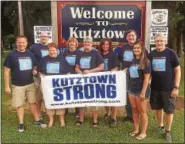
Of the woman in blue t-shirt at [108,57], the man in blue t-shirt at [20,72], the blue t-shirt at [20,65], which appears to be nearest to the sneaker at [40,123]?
the man in blue t-shirt at [20,72]

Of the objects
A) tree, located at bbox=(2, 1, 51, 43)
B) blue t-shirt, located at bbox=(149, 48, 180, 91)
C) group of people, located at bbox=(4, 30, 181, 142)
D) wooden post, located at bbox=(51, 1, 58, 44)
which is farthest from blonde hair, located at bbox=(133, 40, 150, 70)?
tree, located at bbox=(2, 1, 51, 43)

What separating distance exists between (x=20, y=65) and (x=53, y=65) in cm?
59

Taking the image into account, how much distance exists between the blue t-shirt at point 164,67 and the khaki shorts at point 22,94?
225 cm

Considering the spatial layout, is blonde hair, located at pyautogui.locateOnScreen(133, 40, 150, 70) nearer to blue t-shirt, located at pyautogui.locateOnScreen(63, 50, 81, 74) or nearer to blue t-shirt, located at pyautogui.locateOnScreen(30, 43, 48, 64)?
blue t-shirt, located at pyautogui.locateOnScreen(63, 50, 81, 74)

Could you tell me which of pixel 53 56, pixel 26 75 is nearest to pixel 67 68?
pixel 53 56

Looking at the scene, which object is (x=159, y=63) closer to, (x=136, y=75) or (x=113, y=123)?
(x=136, y=75)

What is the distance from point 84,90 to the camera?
665cm

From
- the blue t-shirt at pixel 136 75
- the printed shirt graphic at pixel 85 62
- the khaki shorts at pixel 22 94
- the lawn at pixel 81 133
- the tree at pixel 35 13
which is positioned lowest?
the lawn at pixel 81 133

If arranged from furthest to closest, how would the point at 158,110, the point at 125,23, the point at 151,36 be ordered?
the point at 151,36
the point at 125,23
the point at 158,110

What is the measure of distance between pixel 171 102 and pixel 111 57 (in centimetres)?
143

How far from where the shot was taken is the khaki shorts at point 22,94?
255 inches

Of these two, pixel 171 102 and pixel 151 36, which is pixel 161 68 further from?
pixel 151 36

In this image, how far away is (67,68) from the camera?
6605 mm

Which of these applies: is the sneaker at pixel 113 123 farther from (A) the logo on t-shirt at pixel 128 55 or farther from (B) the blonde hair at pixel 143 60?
(B) the blonde hair at pixel 143 60
